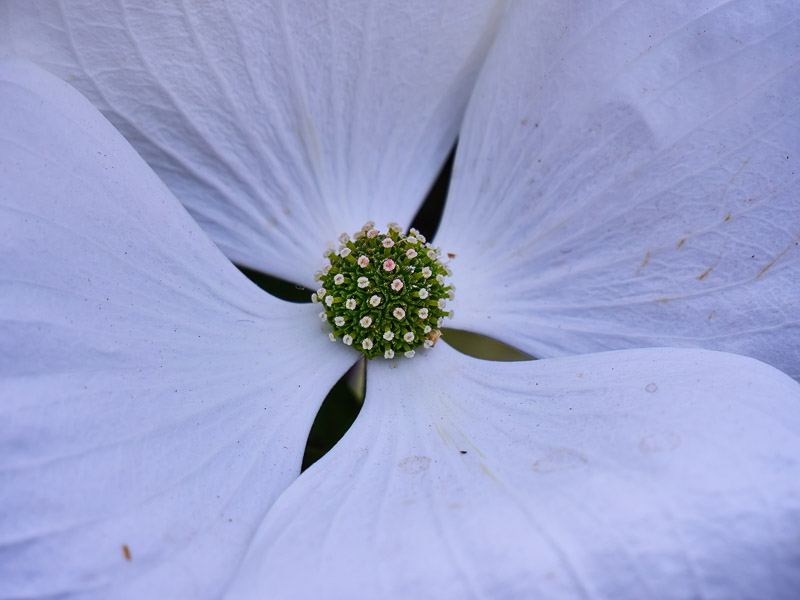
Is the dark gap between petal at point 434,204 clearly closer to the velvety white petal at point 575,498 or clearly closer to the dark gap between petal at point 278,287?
the dark gap between petal at point 278,287

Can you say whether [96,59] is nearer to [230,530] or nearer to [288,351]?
[288,351]

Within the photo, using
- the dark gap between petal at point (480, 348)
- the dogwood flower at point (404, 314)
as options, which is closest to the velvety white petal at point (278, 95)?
the dogwood flower at point (404, 314)

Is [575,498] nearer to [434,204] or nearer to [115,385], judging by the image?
[115,385]

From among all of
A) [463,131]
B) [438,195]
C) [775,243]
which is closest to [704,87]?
[775,243]

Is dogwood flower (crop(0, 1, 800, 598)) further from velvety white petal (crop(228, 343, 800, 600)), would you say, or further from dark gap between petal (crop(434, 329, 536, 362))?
dark gap between petal (crop(434, 329, 536, 362))

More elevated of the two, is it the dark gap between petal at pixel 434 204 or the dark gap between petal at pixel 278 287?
the dark gap between petal at pixel 434 204
